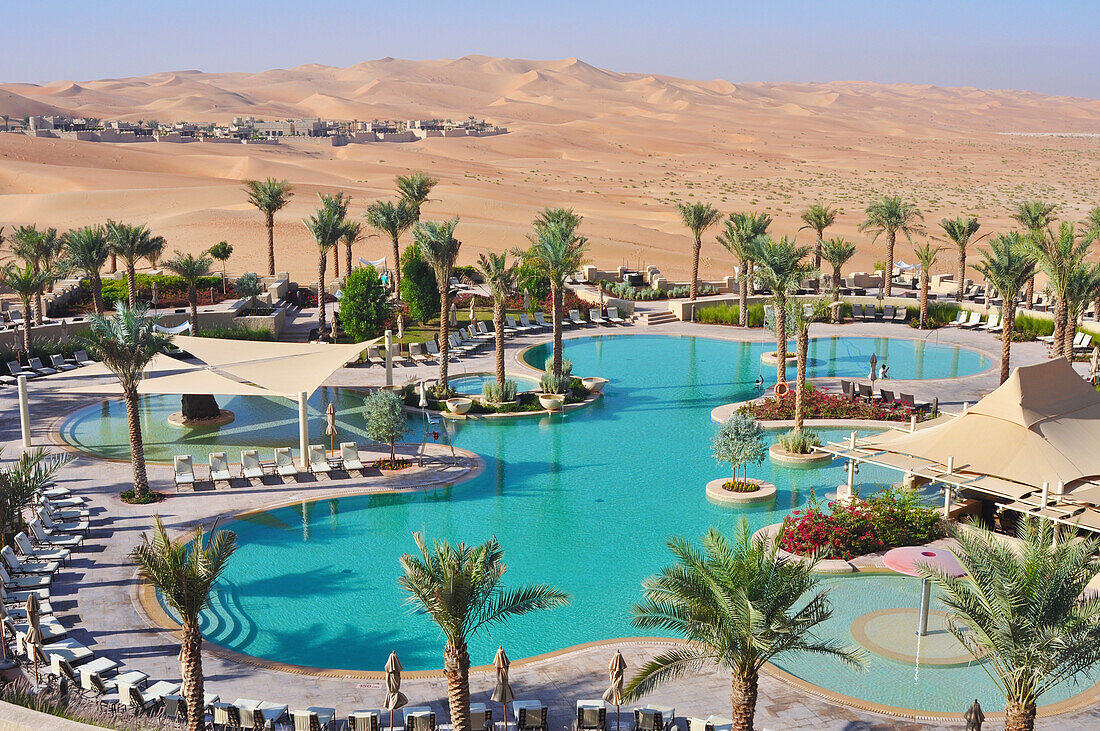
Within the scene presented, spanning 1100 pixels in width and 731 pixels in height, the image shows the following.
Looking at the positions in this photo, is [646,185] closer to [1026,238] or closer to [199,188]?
[199,188]

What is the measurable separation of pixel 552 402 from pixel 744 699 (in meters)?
17.2

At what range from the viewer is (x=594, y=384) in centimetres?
3016

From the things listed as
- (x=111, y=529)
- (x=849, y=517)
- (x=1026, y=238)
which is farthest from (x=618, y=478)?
(x=1026, y=238)

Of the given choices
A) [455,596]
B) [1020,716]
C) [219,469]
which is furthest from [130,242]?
[1020,716]

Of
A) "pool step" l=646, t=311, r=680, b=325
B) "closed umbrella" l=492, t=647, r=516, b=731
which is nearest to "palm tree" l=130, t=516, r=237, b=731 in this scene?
"closed umbrella" l=492, t=647, r=516, b=731

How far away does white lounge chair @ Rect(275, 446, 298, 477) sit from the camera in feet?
71.4

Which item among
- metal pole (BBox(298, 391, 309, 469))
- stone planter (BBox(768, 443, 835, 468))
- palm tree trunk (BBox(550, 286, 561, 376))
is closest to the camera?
metal pole (BBox(298, 391, 309, 469))

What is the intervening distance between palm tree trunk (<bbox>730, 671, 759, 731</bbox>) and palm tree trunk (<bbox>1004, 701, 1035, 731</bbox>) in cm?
252

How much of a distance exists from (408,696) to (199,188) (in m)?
68.5

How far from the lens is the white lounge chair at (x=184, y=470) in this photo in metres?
21.1

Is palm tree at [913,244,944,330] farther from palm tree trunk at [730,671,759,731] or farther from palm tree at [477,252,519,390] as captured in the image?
palm tree trunk at [730,671,759,731]

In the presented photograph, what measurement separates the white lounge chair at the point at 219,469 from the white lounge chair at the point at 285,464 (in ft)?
3.26

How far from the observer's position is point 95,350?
19625 millimetres

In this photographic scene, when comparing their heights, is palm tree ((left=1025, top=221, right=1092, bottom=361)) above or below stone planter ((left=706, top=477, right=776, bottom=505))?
above
